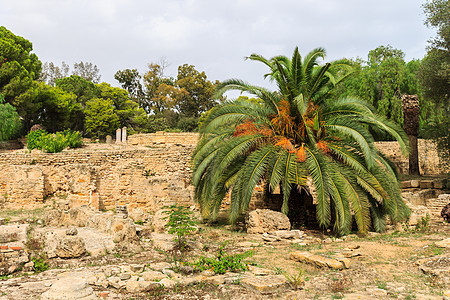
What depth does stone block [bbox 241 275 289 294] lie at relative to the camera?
18.0ft

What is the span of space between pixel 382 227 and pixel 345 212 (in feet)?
4.51

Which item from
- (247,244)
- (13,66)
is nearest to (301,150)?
(247,244)

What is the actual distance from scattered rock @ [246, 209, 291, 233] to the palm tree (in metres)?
0.36

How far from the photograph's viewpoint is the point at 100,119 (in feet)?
111

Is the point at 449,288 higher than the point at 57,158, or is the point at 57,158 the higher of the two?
the point at 57,158

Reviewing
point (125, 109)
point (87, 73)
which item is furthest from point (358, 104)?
point (87, 73)

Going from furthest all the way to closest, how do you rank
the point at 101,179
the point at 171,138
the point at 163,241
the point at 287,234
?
the point at 171,138
the point at 101,179
the point at 287,234
the point at 163,241

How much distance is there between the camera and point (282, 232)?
A: 931cm

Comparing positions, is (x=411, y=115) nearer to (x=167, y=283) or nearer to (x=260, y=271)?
(x=260, y=271)

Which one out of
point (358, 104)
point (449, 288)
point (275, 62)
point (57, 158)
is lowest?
point (449, 288)

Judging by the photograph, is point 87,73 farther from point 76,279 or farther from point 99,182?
point 76,279

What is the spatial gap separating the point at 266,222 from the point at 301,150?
2.14m

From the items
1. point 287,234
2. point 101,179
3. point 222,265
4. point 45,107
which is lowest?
point 222,265

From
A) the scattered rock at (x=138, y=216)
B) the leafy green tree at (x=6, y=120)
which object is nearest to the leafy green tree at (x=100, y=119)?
the leafy green tree at (x=6, y=120)
